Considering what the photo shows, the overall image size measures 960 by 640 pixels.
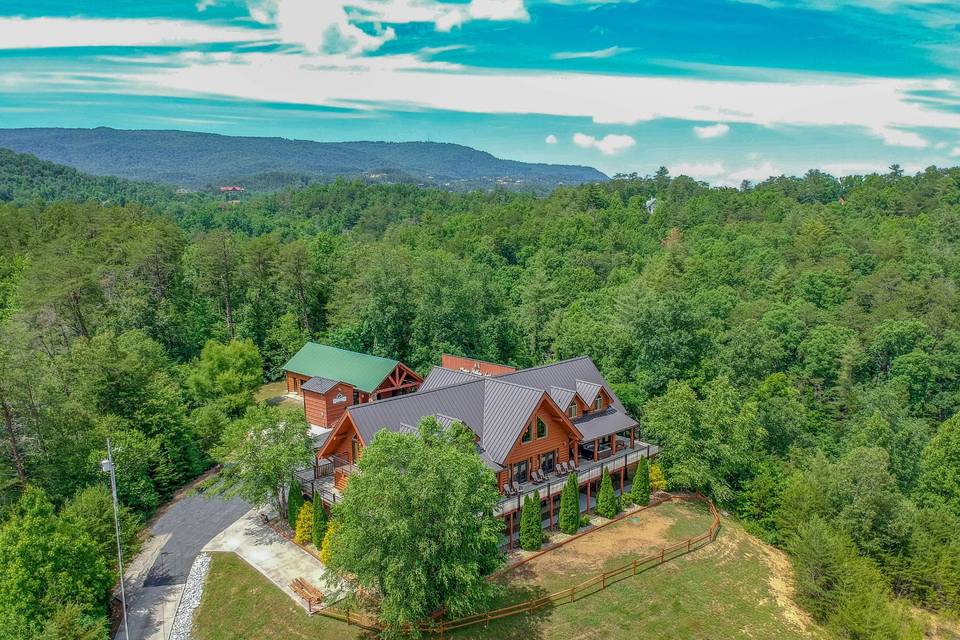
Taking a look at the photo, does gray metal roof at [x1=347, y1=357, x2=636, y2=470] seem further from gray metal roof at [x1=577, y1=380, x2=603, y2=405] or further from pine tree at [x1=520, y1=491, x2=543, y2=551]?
pine tree at [x1=520, y1=491, x2=543, y2=551]

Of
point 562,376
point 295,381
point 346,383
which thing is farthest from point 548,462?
point 295,381

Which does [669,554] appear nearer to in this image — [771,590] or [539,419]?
[771,590]

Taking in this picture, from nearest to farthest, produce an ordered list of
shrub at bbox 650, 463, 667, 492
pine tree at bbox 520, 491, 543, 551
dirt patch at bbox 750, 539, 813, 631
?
dirt patch at bbox 750, 539, 813, 631 < pine tree at bbox 520, 491, 543, 551 < shrub at bbox 650, 463, 667, 492

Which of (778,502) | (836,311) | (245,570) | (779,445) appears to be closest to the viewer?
(245,570)

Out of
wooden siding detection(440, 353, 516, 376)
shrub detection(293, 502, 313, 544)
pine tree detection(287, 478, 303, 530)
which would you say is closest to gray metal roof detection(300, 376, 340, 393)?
wooden siding detection(440, 353, 516, 376)

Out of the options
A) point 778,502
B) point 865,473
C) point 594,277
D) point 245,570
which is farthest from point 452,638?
point 594,277
